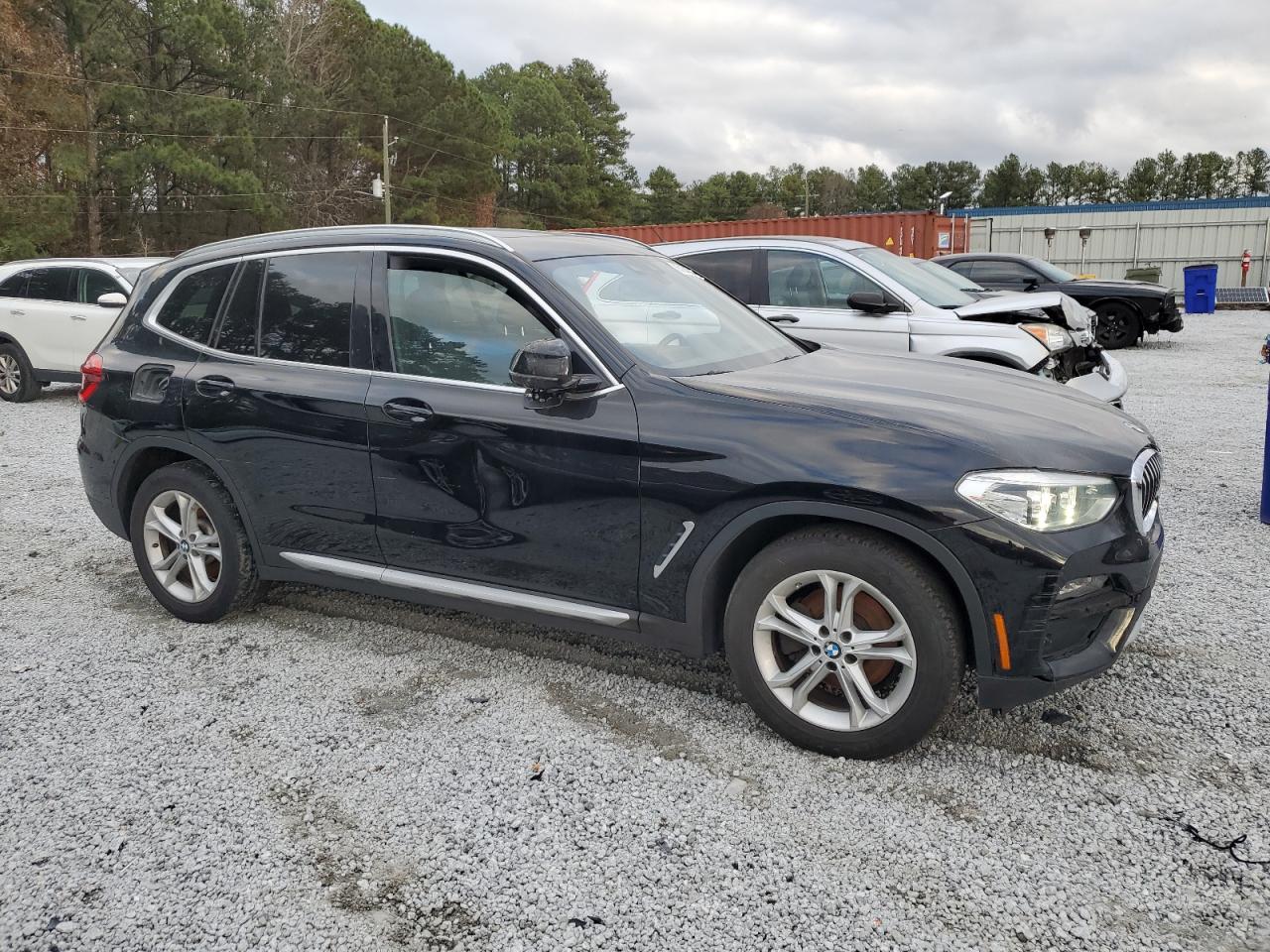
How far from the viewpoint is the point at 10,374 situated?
12180 mm

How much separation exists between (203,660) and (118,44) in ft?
123

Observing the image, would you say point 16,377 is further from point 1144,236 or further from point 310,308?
point 1144,236

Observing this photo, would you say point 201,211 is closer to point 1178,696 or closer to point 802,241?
point 802,241

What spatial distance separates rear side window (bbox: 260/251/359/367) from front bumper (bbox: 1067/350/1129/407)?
5549 mm

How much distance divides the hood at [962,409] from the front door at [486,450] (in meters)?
0.47

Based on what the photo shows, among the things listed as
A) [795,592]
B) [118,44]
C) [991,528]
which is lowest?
[795,592]

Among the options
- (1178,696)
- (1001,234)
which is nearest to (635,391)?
(1178,696)

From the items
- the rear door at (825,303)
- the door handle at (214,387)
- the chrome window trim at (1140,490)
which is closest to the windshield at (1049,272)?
the rear door at (825,303)

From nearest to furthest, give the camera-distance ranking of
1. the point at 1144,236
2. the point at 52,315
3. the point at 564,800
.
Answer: the point at 564,800, the point at 52,315, the point at 1144,236

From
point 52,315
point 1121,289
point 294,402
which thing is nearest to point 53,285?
point 52,315

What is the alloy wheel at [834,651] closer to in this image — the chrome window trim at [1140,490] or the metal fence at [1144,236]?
the chrome window trim at [1140,490]

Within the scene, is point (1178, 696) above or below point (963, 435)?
below

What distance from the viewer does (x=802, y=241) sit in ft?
27.1

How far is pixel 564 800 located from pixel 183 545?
2453 mm
